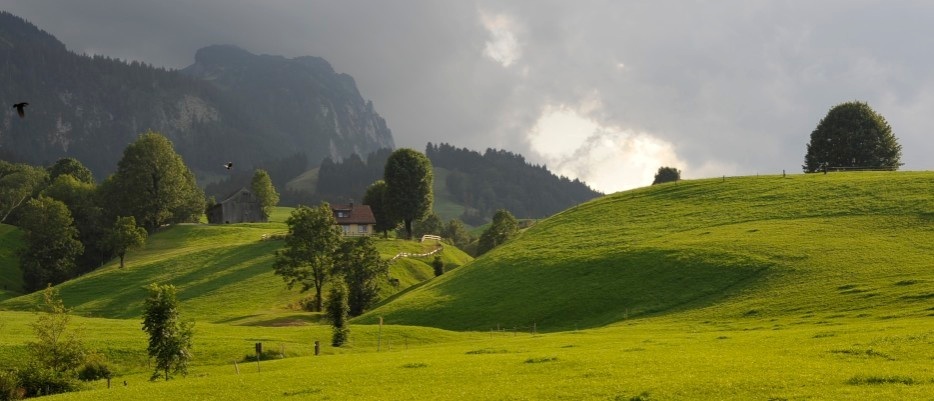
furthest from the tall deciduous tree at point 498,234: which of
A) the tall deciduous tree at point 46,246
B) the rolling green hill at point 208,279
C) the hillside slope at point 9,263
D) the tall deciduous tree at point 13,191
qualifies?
the tall deciduous tree at point 13,191

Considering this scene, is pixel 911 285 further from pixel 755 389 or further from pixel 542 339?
pixel 755 389

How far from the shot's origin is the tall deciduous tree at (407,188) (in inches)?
6496

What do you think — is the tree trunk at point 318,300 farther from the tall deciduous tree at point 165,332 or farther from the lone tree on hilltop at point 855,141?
the lone tree on hilltop at point 855,141

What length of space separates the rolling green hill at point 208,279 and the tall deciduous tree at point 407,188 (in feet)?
42.5

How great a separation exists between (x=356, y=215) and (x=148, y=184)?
4356 centimetres

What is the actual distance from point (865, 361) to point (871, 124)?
143 metres

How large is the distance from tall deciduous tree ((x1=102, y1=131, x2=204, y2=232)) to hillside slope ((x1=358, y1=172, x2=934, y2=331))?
3163 inches

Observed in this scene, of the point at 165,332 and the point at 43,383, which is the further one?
the point at 165,332

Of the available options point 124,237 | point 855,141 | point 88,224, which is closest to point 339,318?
point 124,237

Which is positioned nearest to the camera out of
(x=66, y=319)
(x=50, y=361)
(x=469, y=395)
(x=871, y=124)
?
(x=469, y=395)

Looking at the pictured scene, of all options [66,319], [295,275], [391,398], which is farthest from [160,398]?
[295,275]

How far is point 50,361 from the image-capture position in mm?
56188

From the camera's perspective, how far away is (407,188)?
543ft

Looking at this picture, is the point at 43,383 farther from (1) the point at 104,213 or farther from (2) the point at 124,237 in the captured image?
(1) the point at 104,213
